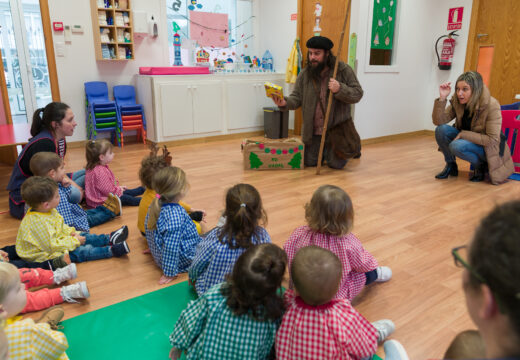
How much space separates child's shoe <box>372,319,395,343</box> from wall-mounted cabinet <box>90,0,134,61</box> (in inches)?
190

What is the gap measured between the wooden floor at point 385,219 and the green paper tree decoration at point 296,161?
127 millimetres

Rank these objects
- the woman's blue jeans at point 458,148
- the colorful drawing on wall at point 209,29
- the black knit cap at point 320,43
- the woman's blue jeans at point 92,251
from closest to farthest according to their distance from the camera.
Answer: the woman's blue jeans at point 92,251, the woman's blue jeans at point 458,148, the black knit cap at point 320,43, the colorful drawing on wall at point 209,29

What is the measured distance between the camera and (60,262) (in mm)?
2047

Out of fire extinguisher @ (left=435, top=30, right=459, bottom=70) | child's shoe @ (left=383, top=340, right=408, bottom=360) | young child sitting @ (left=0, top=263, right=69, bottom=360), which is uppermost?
fire extinguisher @ (left=435, top=30, right=459, bottom=70)

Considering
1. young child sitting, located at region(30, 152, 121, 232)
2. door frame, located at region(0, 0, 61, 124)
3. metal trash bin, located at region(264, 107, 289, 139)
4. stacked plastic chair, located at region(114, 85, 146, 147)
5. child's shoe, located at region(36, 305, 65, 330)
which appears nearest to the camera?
child's shoe, located at region(36, 305, 65, 330)

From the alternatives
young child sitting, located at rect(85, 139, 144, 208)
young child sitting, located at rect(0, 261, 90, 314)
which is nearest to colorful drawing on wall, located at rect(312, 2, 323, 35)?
young child sitting, located at rect(85, 139, 144, 208)

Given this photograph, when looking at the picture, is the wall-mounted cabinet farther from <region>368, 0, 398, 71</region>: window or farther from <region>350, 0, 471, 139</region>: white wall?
<region>368, 0, 398, 71</region>: window

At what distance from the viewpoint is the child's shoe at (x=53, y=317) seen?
164 centimetres

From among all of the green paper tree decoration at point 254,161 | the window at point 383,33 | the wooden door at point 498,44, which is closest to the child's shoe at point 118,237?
the green paper tree decoration at point 254,161

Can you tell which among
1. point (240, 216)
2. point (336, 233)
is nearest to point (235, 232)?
point (240, 216)

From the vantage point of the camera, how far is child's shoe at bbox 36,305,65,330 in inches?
64.7

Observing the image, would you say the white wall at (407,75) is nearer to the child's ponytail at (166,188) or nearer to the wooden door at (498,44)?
the wooden door at (498,44)

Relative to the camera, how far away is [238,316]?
Result: 1.23m

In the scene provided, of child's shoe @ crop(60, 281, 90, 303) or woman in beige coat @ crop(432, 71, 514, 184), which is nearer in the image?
child's shoe @ crop(60, 281, 90, 303)
